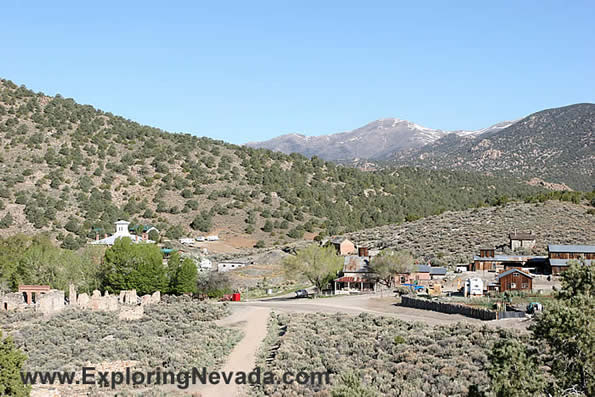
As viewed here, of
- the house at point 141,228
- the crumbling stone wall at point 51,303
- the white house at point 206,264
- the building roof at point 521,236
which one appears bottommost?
the crumbling stone wall at point 51,303

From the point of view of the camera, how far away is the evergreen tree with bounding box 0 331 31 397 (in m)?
22.1

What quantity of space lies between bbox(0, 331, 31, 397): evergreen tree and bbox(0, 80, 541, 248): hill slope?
6126 cm

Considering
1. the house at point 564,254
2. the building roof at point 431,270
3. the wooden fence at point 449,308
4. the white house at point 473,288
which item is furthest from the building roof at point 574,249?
the wooden fence at point 449,308

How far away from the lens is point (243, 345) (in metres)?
37.0

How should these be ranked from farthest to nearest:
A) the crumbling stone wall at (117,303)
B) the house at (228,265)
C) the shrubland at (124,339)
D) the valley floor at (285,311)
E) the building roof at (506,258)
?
the house at (228,265), the building roof at (506,258), the crumbling stone wall at (117,303), the valley floor at (285,311), the shrubland at (124,339)

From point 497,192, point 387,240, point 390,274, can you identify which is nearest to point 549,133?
point 497,192

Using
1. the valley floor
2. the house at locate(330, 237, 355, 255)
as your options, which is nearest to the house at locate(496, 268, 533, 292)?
the valley floor

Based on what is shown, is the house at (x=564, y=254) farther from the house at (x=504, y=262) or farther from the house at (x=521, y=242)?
the house at (x=521, y=242)

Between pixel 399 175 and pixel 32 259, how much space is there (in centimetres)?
10384

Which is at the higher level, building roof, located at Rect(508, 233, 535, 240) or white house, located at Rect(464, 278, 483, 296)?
building roof, located at Rect(508, 233, 535, 240)

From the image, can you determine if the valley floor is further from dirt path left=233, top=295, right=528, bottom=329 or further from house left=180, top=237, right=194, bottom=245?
house left=180, top=237, right=194, bottom=245

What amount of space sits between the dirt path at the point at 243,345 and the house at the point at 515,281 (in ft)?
59.1

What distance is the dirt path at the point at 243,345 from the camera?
27.6m

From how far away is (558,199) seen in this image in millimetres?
94812
